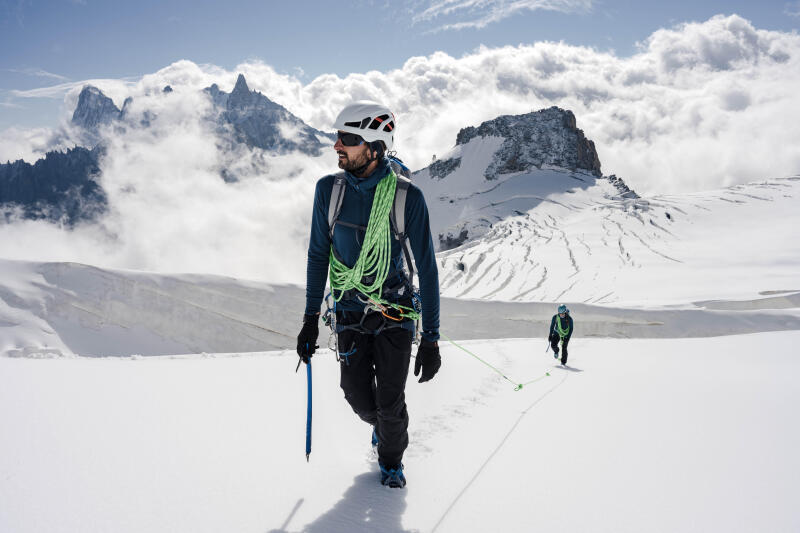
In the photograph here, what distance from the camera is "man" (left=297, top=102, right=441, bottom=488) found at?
3.62m

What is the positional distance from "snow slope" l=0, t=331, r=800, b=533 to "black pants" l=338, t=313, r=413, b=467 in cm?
35

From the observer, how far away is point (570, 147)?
139 metres

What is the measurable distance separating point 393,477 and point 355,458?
0.62 meters

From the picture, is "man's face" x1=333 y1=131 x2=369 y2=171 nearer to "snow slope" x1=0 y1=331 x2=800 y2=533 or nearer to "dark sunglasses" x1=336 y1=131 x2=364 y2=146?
"dark sunglasses" x1=336 y1=131 x2=364 y2=146

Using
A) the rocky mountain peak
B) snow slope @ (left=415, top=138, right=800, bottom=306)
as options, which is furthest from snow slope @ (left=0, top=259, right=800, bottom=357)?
the rocky mountain peak

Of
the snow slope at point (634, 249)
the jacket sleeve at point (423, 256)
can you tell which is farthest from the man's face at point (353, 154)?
the snow slope at point (634, 249)

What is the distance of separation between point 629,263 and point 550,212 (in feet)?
155

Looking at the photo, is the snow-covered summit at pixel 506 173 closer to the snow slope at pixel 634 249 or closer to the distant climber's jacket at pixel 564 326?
the snow slope at pixel 634 249

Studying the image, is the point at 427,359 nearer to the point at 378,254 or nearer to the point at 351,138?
the point at 378,254

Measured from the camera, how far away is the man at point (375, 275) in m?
3.62

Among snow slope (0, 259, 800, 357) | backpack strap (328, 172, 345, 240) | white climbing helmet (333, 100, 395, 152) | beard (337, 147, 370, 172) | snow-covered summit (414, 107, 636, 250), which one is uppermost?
snow-covered summit (414, 107, 636, 250)

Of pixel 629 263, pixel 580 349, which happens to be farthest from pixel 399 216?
pixel 629 263

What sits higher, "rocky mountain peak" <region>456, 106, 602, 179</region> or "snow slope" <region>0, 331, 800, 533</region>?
"rocky mountain peak" <region>456, 106, 602, 179</region>

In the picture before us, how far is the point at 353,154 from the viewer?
3707 mm
